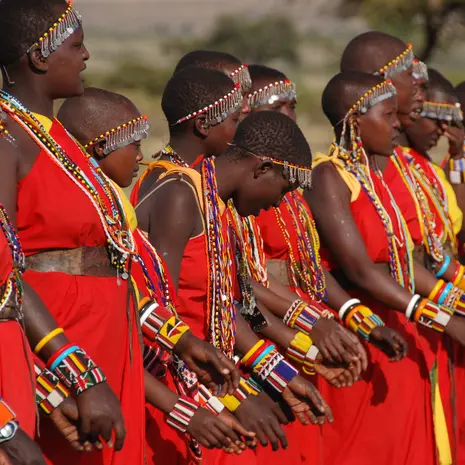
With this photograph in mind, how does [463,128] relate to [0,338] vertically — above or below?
above

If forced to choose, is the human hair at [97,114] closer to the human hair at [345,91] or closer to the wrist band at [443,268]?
the human hair at [345,91]

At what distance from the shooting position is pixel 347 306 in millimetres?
7676

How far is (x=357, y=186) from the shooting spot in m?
7.92

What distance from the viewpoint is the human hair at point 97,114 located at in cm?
616

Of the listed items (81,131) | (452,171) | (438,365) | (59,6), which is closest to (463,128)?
(452,171)

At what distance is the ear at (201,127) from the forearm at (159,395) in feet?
5.16

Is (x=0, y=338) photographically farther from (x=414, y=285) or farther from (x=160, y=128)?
(x=160, y=128)

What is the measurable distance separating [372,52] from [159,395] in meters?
3.91

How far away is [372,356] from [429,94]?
247 cm

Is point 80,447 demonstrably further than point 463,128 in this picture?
No

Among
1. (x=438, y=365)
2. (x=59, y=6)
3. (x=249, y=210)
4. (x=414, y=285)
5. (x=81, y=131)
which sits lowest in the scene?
(x=438, y=365)

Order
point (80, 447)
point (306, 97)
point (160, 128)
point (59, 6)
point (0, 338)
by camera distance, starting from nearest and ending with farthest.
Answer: point (0, 338)
point (80, 447)
point (59, 6)
point (160, 128)
point (306, 97)

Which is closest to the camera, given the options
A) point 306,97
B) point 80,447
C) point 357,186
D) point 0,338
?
point 0,338

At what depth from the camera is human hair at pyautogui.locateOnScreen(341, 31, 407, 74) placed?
882 centimetres
